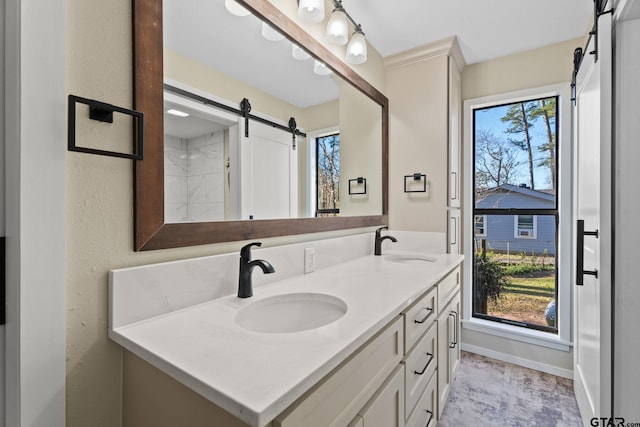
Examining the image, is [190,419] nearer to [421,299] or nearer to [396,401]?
[396,401]

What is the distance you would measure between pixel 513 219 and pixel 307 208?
1859mm

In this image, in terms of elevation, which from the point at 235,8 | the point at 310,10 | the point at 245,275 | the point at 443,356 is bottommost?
the point at 443,356

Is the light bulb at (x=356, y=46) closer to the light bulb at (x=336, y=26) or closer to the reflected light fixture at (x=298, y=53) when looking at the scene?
the light bulb at (x=336, y=26)

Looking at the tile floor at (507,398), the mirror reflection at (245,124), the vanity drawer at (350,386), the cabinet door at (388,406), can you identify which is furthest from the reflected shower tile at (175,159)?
the tile floor at (507,398)

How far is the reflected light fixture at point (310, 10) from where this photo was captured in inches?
54.4

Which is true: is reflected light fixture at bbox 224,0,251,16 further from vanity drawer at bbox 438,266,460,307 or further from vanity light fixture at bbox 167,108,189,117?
vanity drawer at bbox 438,266,460,307

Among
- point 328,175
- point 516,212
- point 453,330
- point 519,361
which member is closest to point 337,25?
point 328,175

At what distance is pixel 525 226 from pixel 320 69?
201 centimetres

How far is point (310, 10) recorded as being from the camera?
139 cm

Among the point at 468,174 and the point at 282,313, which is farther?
the point at 468,174

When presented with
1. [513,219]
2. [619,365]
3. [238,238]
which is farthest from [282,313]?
[513,219]

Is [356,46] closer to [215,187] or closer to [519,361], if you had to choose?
[215,187]

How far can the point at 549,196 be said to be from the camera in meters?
2.27

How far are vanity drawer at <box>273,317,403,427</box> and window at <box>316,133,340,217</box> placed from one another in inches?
31.0
